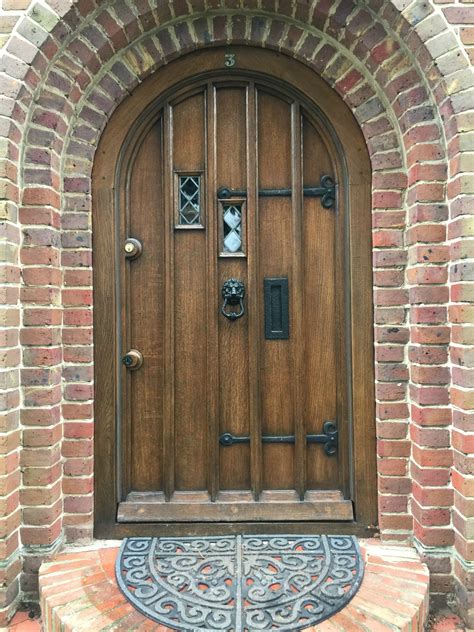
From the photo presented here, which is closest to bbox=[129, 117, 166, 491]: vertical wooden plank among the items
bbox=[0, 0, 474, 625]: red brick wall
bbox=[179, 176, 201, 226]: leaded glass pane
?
bbox=[179, 176, 201, 226]: leaded glass pane

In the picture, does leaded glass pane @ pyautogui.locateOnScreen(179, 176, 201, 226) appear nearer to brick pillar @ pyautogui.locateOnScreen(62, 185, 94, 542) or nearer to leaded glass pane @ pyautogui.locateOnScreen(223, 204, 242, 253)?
leaded glass pane @ pyautogui.locateOnScreen(223, 204, 242, 253)

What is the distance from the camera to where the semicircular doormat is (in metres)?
1.76

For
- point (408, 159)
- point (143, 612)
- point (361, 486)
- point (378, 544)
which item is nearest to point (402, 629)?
point (378, 544)

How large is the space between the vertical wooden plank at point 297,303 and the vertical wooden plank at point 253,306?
0.59 feet

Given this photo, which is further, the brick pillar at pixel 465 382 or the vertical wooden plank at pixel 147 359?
the vertical wooden plank at pixel 147 359

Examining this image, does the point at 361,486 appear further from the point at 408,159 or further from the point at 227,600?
the point at 408,159

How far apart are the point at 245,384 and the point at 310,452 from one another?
1.55 ft

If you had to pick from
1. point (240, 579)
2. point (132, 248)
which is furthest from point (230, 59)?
point (240, 579)

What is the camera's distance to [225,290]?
2262mm

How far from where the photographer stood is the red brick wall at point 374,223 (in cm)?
196

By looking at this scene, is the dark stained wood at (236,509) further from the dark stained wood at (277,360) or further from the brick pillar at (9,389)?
the brick pillar at (9,389)

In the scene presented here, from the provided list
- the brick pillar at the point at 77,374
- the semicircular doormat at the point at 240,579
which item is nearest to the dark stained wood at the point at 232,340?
the semicircular doormat at the point at 240,579

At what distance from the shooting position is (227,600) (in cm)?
182

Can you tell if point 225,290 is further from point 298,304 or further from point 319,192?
point 319,192
